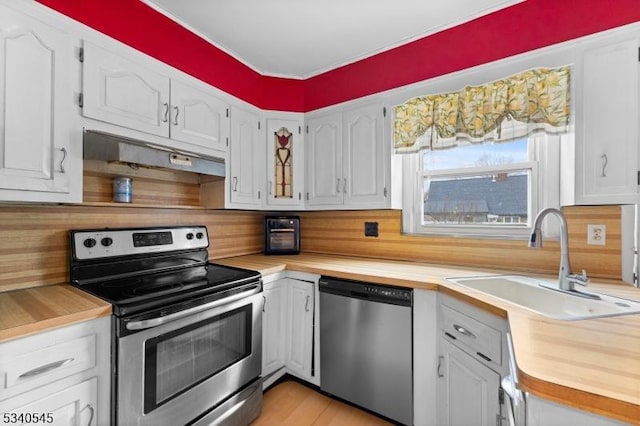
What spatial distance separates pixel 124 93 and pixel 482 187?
7.39 feet

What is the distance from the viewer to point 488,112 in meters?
1.76

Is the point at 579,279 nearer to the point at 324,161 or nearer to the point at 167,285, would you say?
the point at 324,161

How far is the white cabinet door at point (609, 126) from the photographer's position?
53.4 inches

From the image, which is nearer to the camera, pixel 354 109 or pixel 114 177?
pixel 114 177

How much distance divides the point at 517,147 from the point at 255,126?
1875mm

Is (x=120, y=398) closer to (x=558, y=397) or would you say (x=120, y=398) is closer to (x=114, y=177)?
(x=114, y=177)

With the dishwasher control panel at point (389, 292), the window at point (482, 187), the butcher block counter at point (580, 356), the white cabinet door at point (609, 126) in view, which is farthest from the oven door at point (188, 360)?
the white cabinet door at point (609, 126)

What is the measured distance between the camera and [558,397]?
61 cm

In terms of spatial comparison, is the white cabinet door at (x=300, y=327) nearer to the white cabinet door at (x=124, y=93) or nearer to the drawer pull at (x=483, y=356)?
the drawer pull at (x=483, y=356)

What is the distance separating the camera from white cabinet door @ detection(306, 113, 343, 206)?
2.36 meters

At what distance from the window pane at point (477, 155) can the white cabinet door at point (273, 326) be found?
4.70 feet

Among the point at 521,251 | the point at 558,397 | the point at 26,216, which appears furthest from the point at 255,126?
the point at 558,397

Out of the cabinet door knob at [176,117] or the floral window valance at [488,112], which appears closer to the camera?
the floral window valance at [488,112]

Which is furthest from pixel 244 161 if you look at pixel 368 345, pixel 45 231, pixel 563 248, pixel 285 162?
pixel 563 248
